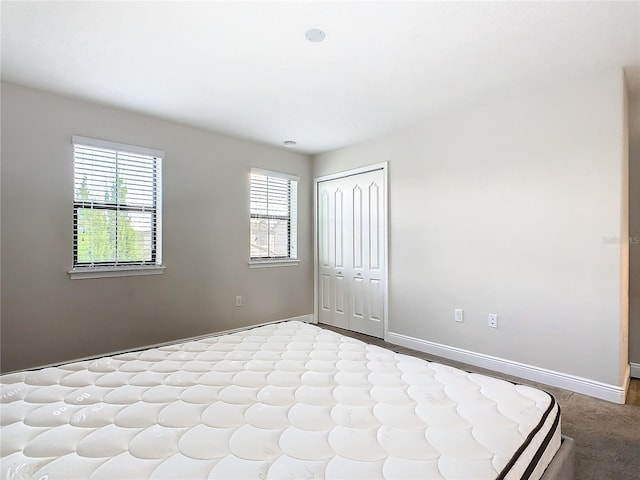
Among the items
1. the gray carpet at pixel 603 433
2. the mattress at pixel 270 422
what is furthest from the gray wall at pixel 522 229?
the mattress at pixel 270 422

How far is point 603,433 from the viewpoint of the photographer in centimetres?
222

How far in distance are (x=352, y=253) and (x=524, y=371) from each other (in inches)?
91.7

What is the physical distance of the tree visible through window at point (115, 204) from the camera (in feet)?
10.8

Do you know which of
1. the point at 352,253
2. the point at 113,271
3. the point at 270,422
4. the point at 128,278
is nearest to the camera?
the point at 270,422

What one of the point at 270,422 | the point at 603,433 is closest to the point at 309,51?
the point at 270,422

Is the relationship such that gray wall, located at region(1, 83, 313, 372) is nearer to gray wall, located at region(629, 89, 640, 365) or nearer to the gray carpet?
the gray carpet

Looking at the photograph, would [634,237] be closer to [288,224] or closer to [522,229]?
[522,229]

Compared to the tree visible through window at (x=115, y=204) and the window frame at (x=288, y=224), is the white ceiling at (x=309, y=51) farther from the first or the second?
the window frame at (x=288, y=224)

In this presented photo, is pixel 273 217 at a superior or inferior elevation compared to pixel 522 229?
superior

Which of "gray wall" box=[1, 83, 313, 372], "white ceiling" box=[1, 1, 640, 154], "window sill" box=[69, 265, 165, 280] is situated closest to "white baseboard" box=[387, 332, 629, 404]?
"gray wall" box=[1, 83, 313, 372]

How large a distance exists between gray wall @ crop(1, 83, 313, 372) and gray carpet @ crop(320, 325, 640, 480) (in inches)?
131

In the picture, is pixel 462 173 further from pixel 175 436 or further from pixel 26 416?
pixel 26 416

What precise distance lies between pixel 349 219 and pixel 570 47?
2899 mm

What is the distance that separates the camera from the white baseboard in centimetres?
268
